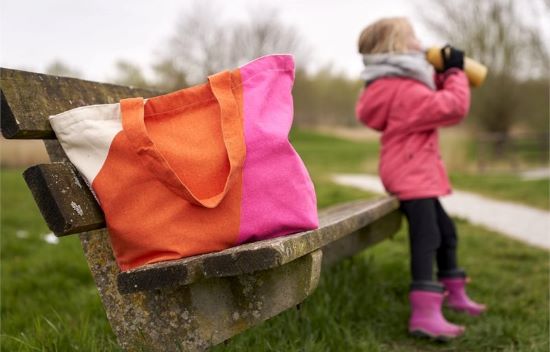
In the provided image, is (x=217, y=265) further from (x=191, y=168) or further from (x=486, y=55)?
(x=486, y=55)

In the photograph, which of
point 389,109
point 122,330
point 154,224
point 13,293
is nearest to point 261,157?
point 154,224

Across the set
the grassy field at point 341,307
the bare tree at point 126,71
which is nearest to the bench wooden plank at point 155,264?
the grassy field at point 341,307

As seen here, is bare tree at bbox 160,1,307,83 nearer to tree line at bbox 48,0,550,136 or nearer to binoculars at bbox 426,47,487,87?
tree line at bbox 48,0,550,136

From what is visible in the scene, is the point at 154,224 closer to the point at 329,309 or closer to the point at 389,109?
the point at 329,309

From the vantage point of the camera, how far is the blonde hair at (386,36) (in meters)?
3.02

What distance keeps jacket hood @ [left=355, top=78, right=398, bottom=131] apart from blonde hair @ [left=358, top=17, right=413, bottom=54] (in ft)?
0.59

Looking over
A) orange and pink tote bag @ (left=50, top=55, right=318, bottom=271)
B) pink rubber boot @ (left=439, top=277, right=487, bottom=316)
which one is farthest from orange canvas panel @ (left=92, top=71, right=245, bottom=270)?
pink rubber boot @ (left=439, top=277, right=487, bottom=316)

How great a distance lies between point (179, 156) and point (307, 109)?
48595 millimetres

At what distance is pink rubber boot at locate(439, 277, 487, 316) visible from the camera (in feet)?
10.2

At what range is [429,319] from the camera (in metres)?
2.69

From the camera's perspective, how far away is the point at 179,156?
5.27ft

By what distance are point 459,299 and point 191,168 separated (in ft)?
6.78

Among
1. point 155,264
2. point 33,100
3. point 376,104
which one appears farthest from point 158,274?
point 376,104

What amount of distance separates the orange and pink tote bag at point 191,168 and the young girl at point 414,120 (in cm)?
134
